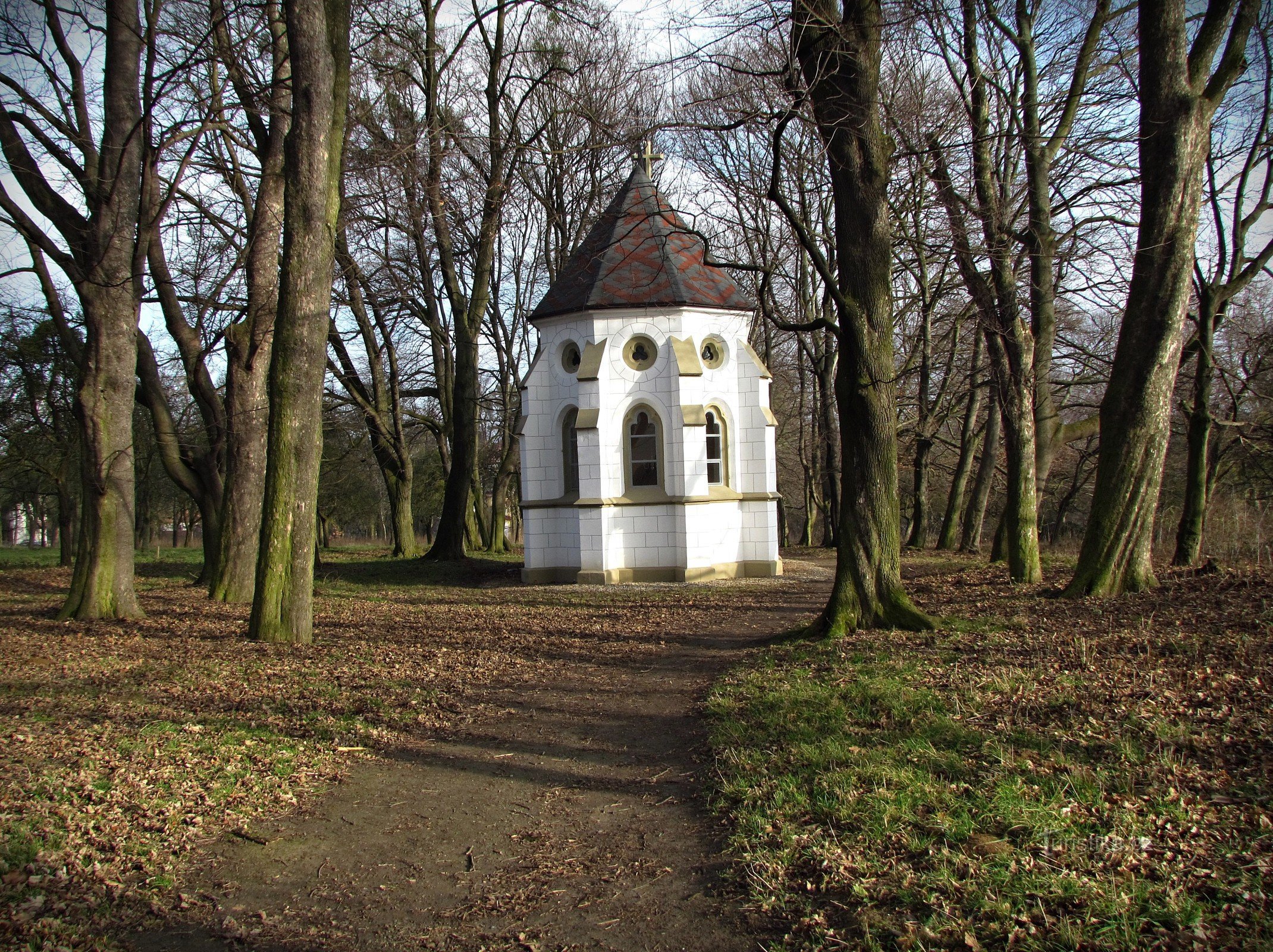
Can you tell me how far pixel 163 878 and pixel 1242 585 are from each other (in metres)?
9.76

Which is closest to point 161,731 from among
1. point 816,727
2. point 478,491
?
point 816,727

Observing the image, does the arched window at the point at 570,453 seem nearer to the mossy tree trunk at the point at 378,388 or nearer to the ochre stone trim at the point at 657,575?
the ochre stone trim at the point at 657,575

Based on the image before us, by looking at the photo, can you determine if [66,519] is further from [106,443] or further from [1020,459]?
[1020,459]

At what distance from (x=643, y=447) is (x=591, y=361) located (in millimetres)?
2183

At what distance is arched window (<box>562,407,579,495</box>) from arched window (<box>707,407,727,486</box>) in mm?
2965

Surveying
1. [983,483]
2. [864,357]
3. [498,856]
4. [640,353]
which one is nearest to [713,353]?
[640,353]

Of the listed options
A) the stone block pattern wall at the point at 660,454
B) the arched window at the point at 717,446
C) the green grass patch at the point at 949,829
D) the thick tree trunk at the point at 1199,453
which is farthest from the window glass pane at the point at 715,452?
the green grass patch at the point at 949,829

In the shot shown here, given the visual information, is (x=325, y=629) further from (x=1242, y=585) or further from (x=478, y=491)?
(x=478, y=491)

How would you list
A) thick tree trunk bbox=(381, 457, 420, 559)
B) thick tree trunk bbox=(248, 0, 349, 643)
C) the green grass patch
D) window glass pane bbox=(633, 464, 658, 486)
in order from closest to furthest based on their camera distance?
the green grass patch
thick tree trunk bbox=(248, 0, 349, 643)
window glass pane bbox=(633, 464, 658, 486)
thick tree trunk bbox=(381, 457, 420, 559)

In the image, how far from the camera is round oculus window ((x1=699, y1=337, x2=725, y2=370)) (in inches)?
741

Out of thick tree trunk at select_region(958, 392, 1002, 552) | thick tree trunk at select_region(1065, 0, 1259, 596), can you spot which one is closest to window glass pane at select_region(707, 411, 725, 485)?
thick tree trunk at select_region(958, 392, 1002, 552)

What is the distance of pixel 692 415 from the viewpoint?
1795 cm

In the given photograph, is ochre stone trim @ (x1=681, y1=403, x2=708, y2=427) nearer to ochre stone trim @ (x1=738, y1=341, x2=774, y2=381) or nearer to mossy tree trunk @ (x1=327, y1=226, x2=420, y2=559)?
ochre stone trim @ (x1=738, y1=341, x2=774, y2=381)

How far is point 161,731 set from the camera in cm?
611
